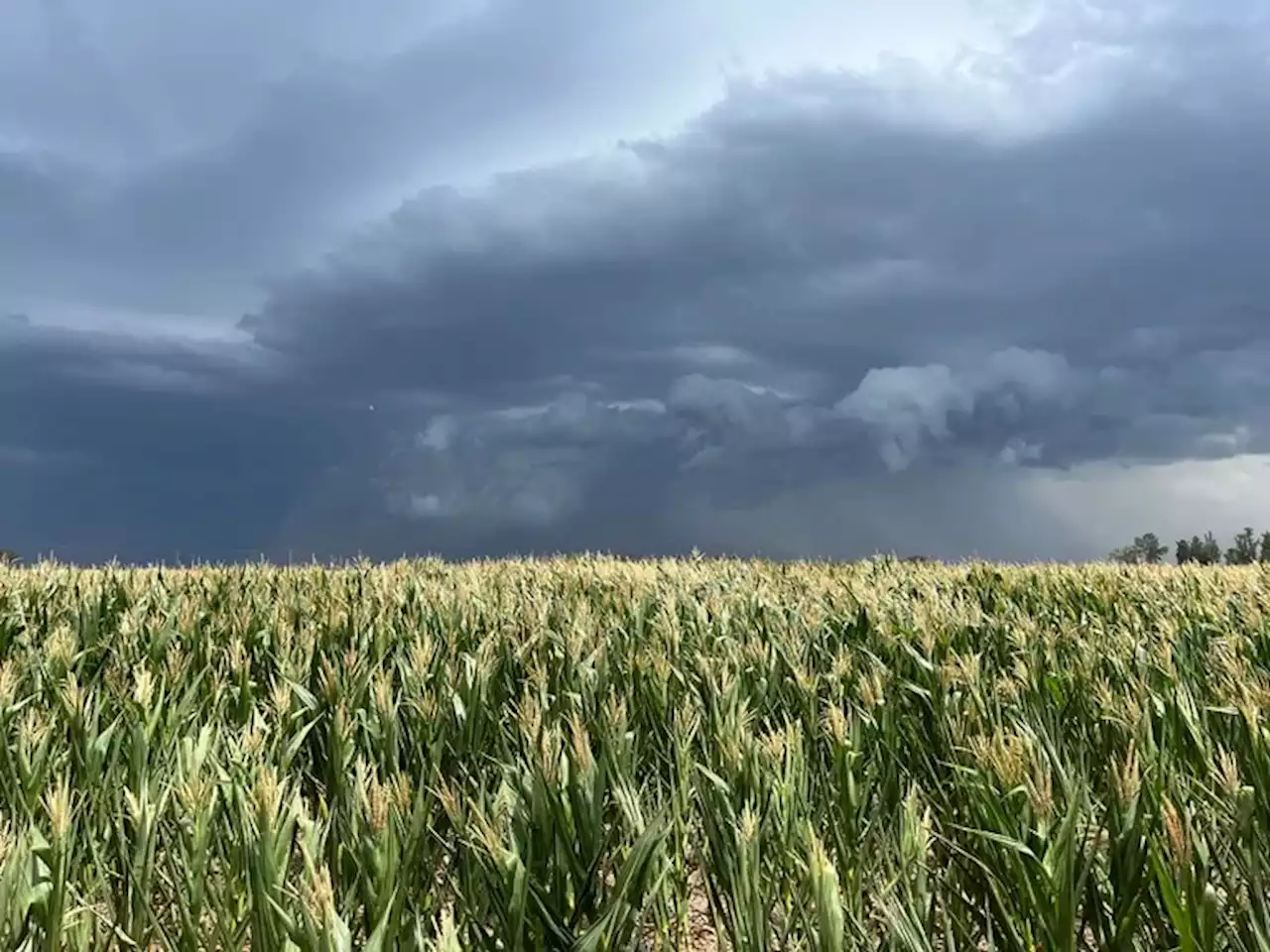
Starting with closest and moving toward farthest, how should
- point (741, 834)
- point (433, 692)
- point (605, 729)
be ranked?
1. point (741, 834)
2. point (605, 729)
3. point (433, 692)

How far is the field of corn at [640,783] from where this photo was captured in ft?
6.72

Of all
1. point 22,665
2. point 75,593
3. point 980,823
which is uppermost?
point 75,593

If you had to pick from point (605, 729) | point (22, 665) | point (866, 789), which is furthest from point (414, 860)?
point (22, 665)

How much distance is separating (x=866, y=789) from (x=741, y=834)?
39.1 inches

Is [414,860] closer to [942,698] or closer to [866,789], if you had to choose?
[866,789]

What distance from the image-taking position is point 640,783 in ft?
12.1

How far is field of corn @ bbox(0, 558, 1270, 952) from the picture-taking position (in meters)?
2.05

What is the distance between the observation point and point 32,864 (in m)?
2.23

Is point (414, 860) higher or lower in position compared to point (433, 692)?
lower

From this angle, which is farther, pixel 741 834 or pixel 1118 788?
pixel 1118 788

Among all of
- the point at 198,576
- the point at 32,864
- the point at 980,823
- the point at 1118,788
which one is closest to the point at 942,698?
the point at 980,823

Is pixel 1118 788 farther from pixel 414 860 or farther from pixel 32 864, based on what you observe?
pixel 32 864

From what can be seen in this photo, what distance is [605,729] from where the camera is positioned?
117 inches

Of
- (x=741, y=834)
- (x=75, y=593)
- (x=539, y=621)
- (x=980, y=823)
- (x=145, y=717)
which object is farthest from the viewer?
(x=75, y=593)
